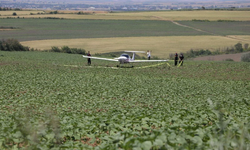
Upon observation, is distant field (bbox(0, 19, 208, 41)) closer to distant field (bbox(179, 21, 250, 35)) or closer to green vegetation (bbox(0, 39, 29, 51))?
distant field (bbox(179, 21, 250, 35))

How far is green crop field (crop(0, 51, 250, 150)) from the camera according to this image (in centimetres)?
829

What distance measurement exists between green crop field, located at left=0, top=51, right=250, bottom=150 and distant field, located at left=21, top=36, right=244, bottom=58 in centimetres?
4987

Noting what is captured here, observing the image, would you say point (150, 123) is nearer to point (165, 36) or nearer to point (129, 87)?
point (129, 87)

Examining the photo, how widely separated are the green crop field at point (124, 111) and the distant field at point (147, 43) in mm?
49873

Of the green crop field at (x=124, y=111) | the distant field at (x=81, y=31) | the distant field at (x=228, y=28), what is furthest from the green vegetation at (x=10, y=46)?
the distant field at (x=228, y=28)

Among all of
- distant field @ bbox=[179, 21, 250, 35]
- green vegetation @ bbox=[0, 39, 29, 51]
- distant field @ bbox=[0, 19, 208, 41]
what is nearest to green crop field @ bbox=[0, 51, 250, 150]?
green vegetation @ bbox=[0, 39, 29, 51]

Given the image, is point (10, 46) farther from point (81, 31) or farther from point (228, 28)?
point (228, 28)

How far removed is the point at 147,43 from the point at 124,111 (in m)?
89.6

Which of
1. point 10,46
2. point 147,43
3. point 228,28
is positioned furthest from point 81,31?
point 228,28

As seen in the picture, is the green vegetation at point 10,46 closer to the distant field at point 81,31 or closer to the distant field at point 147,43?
the distant field at point 147,43

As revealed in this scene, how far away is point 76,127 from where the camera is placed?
12477mm

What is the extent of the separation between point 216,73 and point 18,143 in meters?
35.0

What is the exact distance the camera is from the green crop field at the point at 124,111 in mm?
8289

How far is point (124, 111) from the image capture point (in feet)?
55.7
